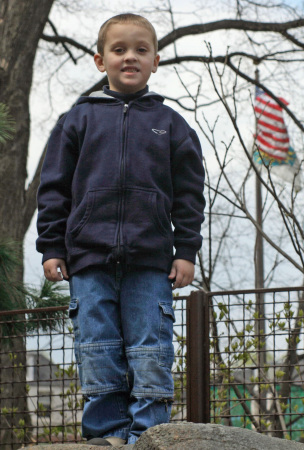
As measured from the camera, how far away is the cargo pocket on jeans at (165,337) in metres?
2.56

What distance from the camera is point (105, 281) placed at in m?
2.57

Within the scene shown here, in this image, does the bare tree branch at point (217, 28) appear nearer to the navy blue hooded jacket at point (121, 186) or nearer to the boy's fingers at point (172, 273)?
the navy blue hooded jacket at point (121, 186)

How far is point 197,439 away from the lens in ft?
7.13

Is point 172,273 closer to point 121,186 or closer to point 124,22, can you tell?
point 121,186

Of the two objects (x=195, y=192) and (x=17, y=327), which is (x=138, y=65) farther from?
(x=17, y=327)

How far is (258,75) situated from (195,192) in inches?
273

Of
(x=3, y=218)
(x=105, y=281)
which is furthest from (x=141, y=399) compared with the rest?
(x=3, y=218)

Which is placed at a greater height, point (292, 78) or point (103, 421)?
point (292, 78)

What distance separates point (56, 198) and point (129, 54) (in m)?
0.60

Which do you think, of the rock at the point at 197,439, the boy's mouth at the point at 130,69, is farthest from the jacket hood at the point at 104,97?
the rock at the point at 197,439

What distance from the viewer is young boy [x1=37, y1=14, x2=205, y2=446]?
8.34 ft

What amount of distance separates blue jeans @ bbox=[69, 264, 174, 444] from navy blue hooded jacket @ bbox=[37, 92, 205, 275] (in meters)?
0.08

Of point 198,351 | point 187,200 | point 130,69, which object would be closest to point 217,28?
point 198,351

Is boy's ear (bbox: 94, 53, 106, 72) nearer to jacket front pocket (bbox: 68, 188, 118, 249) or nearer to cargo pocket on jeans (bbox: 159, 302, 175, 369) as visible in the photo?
jacket front pocket (bbox: 68, 188, 118, 249)
